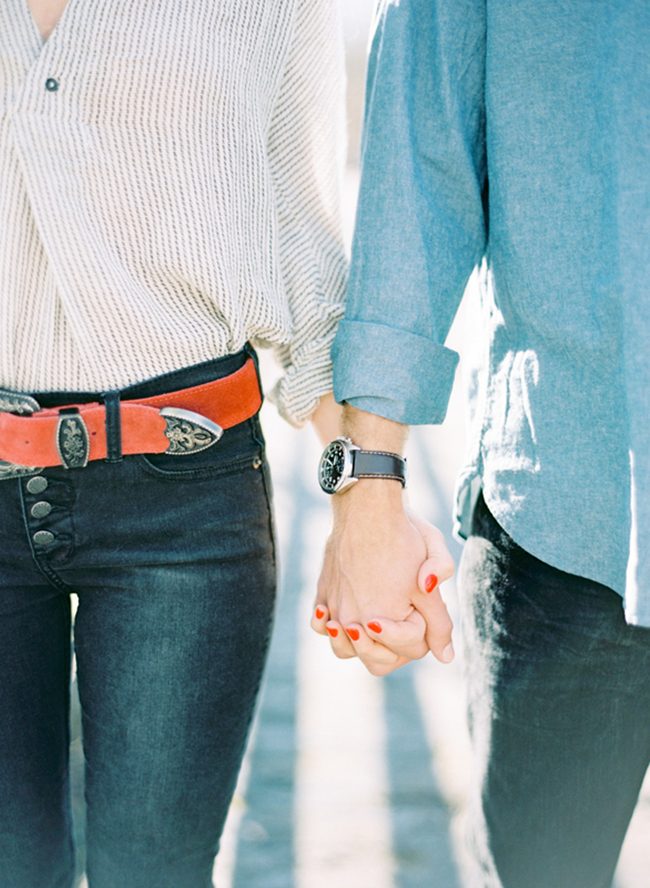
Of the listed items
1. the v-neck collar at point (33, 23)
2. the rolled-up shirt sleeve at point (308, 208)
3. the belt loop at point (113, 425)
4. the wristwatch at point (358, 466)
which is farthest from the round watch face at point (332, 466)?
the v-neck collar at point (33, 23)

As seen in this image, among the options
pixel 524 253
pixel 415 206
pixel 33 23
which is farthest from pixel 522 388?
pixel 33 23

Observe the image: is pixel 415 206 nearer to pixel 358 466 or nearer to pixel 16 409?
pixel 358 466

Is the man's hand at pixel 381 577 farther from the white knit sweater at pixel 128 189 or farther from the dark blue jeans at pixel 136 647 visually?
the white knit sweater at pixel 128 189

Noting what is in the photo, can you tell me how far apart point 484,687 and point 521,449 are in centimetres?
29

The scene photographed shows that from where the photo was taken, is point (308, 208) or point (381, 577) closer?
point (381, 577)

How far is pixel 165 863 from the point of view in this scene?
0.94 m

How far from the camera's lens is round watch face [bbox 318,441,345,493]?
941 mm

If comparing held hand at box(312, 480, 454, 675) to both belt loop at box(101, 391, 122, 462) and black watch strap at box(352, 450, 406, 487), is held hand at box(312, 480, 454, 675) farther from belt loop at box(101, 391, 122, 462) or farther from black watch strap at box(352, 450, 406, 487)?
belt loop at box(101, 391, 122, 462)

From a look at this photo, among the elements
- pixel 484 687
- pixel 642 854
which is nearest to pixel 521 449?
pixel 484 687

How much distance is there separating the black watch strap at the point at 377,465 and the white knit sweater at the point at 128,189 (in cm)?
20

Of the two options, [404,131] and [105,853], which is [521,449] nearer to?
[404,131]

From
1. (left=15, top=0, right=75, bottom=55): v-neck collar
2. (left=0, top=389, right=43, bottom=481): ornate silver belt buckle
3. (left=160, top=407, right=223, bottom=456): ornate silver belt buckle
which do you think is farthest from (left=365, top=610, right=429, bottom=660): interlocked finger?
(left=15, top=0, right=75, bottom=55): v-neck collar

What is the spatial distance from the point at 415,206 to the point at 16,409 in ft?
1.68

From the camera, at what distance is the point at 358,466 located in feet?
3.04
